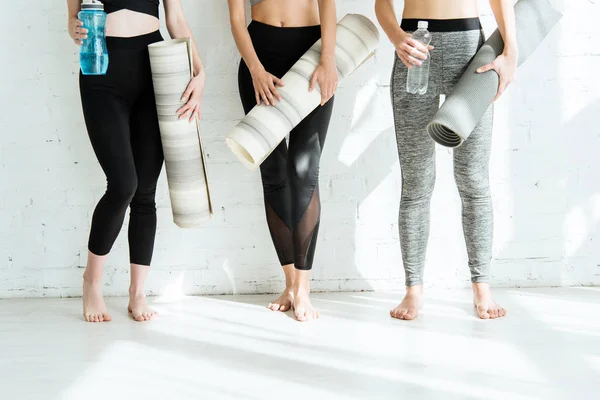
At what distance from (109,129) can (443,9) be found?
130cm

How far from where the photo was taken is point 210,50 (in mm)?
2887

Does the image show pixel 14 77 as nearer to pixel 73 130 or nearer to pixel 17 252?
pixel 73 130

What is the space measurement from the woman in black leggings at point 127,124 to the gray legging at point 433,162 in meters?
0.81

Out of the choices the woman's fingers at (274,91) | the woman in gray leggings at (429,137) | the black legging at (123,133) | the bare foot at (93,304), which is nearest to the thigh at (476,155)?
the woman in gray leggings at (429,137)

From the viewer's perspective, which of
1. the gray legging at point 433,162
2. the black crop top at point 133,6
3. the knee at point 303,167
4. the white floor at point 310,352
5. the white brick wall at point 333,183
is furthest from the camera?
the white brick wall at point 333,183

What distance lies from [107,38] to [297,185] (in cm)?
90

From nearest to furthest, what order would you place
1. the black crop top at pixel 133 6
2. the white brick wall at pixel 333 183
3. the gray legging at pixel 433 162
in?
the black crop top at pixel 133 6, the gray legging at pixel 433 162, the white brick wall at pixel 333 183

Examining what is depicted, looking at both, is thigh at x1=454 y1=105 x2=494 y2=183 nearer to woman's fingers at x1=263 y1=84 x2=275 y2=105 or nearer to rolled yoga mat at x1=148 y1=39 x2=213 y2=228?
woman's fingers at x1=263 y1=84 x2=275 y2=105

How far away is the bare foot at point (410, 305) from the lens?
2633 millimetres

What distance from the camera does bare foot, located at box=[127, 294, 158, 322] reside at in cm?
267

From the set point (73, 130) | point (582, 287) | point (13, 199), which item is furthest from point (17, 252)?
point (582, 287)

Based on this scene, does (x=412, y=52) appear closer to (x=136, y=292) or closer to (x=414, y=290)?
(x=414, y=290)

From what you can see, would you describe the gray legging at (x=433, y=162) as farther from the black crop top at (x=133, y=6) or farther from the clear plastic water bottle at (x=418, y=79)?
the black crop top at (x=133, y=6)

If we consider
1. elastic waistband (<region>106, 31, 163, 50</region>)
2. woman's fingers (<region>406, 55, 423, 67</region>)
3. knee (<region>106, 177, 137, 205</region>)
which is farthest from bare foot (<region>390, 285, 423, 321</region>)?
elastic waistband (<region>106, 31, 163, 50</region>)
